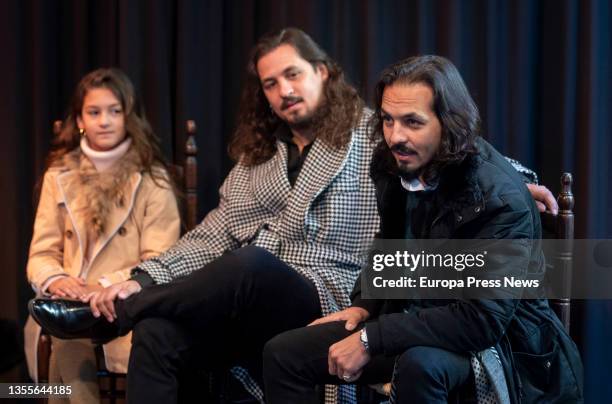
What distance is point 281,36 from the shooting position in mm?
2549

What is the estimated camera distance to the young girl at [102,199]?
8.63ft

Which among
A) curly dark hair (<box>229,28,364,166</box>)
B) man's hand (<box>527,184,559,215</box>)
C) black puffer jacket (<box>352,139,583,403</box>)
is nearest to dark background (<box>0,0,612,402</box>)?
curly dark hair (<box>229,28,364,166</box>)

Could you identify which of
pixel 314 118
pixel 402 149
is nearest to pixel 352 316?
pixel 402 149

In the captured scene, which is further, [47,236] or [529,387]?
[47,236]

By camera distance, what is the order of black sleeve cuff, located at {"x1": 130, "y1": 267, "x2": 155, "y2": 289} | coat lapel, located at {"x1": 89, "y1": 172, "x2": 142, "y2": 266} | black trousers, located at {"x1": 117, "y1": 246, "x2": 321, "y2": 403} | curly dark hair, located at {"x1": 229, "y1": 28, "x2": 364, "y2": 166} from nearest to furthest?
black trousers, located at {"x1": 117, "y1": 246, "x2": 321, "y2": 403}
black sleeve cuff, located at {"x1": 130, "y1": 267, "x2": 155, "y2": 289}
curly dark hair, located at {"x1": 229, "y1": 28, "x2": 364, "y2": 166}
coat lapel, located at {"x1": 89, "y1": 172, "x2": 142, "y2": 266}

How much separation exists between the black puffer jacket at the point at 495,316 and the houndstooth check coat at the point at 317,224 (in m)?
0.42

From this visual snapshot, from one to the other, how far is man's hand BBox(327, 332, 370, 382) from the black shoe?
61 cm

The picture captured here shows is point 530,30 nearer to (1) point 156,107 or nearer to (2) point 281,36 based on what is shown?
(2) point 281,36

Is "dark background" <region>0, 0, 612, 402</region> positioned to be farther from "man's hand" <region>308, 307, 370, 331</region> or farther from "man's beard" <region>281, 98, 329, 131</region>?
"man's hand" <region>308, 307, 370, 331</region>

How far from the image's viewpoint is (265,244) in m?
2.44

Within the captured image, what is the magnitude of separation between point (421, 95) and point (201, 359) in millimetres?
821

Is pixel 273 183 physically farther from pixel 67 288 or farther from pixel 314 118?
pixel 67 288

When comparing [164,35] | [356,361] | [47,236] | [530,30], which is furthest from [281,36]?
[356,361]

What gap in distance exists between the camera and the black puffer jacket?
176 cm
